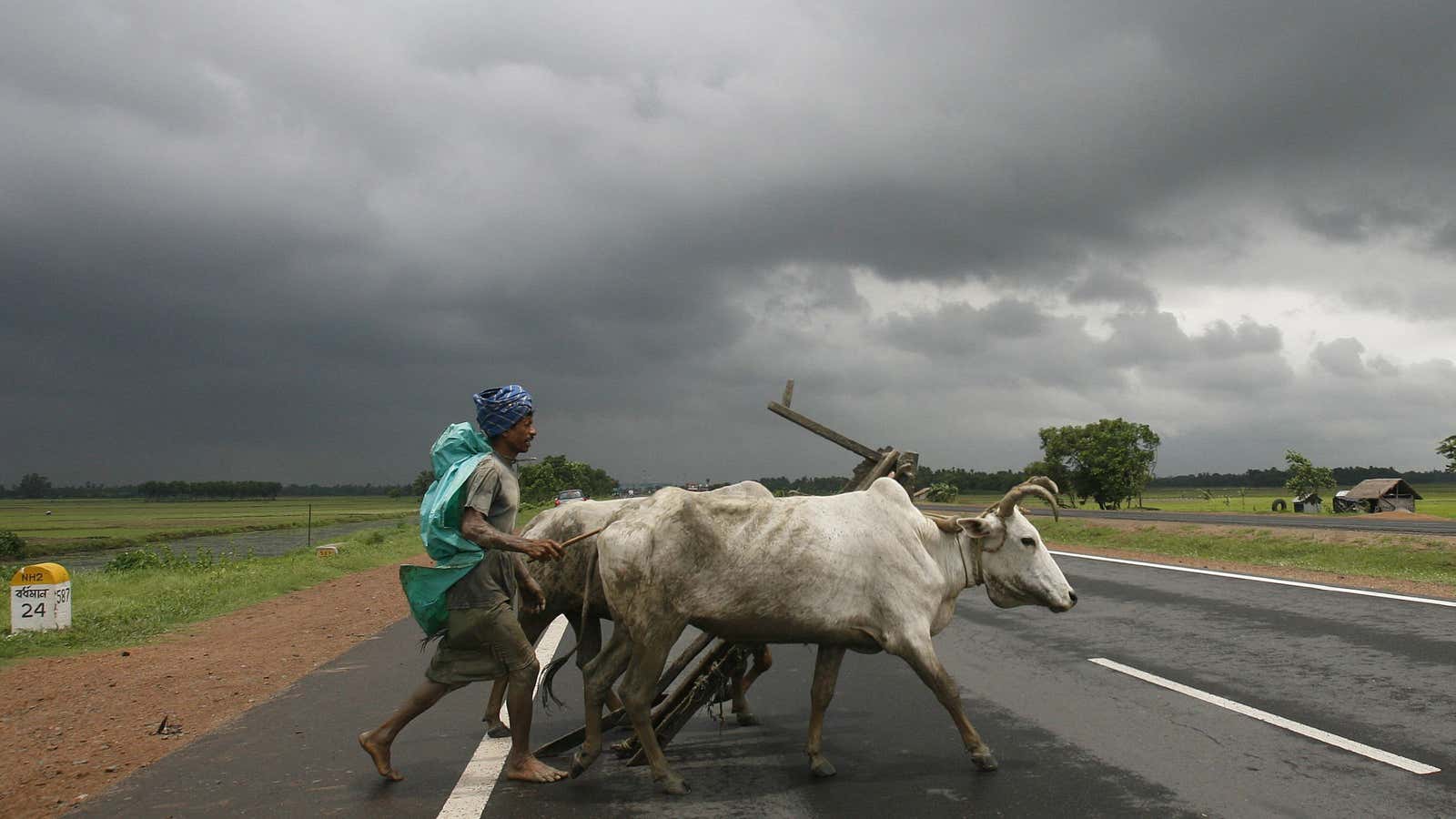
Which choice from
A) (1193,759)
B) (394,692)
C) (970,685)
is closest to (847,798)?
(1193,759)

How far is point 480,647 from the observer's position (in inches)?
189

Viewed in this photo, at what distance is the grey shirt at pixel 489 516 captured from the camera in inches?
182

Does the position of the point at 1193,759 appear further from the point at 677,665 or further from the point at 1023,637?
the point at 1023,637

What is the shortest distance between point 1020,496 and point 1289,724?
7.46 feet

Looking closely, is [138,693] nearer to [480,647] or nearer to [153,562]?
[480,647]

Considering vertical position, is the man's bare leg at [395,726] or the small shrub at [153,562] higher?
the man's bare leg at [395,726]

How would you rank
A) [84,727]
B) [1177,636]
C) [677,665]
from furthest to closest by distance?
[1177,636] → [84,727] → [677,665]

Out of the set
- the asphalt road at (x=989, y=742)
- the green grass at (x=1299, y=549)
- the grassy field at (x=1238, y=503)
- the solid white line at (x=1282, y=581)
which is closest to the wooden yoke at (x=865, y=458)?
the asphalt road at (x=989, y=742)

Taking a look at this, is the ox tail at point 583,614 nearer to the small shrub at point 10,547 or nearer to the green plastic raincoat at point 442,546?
the green plastic raincoat at point 442,546

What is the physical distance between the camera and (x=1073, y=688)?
6797mm

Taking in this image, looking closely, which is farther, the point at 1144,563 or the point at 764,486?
the point at 1144,563

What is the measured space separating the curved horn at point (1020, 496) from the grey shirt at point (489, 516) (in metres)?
2.85

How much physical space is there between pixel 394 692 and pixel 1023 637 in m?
6.33

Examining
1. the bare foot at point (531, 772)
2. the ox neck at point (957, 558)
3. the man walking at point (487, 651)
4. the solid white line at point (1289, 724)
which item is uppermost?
the ox neck at point (957, 558)
